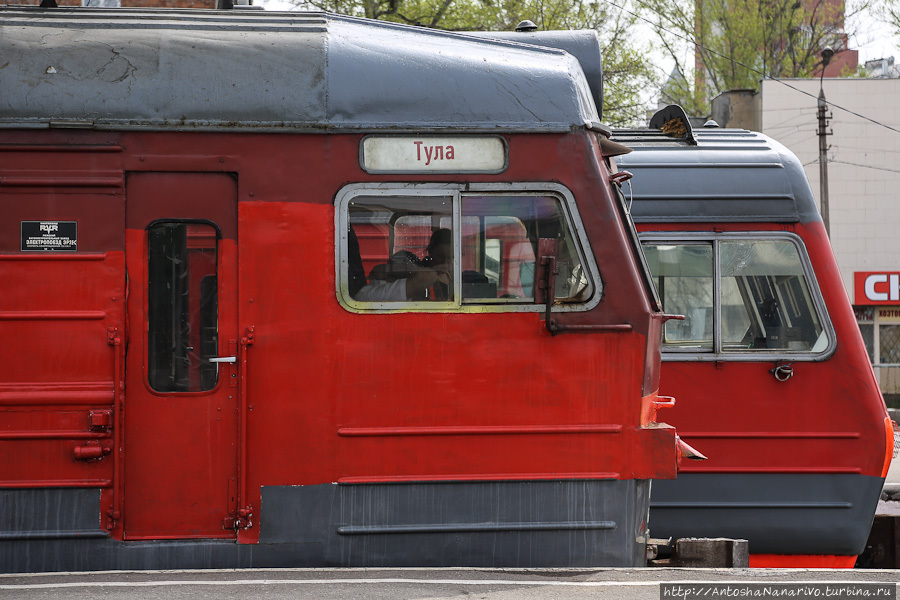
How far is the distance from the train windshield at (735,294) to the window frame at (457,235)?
203 centimetres

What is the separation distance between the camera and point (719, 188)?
739 centimetres

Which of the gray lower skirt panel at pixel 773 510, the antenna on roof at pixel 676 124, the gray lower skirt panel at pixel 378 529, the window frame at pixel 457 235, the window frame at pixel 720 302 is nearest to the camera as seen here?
the gray lower skirt panel at pixel 378 529

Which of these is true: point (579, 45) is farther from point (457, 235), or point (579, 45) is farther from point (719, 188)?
point (719, 188)

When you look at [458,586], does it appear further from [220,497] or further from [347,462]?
[220,497]

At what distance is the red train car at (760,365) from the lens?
710 cm

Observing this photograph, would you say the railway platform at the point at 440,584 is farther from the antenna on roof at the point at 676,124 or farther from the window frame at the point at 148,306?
the antenna on roof at the point at 676,124

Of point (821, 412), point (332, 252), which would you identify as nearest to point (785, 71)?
point (821, 412)

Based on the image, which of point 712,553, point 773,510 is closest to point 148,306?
point 712,553

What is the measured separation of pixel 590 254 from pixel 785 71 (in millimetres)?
39479

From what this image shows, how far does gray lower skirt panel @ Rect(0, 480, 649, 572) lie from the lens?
16.9ft

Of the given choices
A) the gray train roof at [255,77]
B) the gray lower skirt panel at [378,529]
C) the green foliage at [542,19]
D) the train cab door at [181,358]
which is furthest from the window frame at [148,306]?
the green foliage at [542,19]

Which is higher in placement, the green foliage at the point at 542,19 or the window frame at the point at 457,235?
the green foliage at the point at 542,19

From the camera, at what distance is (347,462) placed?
5254mm

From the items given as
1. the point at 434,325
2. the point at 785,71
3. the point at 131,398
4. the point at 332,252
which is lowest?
the point at 131,398
